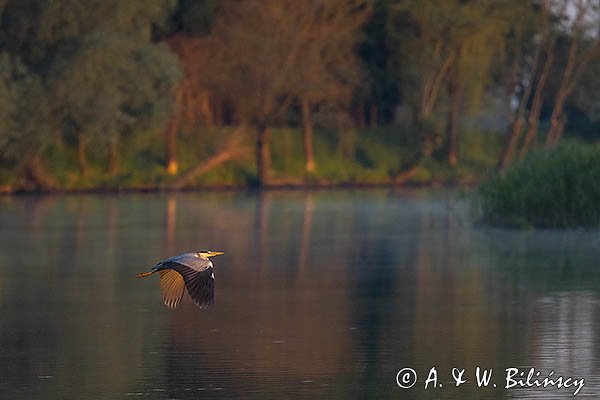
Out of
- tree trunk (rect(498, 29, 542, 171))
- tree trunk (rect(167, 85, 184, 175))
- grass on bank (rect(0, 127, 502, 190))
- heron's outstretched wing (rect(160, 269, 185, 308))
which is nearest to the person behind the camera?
heron's outstretched wing (rect(160, 269, 185, 308))

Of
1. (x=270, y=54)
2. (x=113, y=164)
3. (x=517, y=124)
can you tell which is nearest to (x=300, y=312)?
(x=113, y=164)

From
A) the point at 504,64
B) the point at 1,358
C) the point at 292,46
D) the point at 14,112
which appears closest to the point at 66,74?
the point at 14,112

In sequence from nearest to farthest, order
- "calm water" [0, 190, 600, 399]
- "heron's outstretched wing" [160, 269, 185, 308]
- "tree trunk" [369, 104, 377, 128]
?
"calm water" [0, 190, 600, 399] < "heron's outstretched wing" [160, 269, 185, 308] < "tree trunk" [369, 104, 377, 128]

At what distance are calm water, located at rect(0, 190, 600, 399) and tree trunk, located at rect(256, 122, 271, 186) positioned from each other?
85.1ft

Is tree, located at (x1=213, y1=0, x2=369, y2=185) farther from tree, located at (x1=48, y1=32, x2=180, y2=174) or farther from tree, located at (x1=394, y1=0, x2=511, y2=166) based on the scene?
tree, located at (x1=48, y1=32, x2=180, y2=174)

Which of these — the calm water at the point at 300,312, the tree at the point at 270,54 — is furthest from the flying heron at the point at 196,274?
the tree at the point at 270,54

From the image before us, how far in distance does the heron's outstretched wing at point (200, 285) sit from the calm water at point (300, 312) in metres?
0.86

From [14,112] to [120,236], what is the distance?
19374 millimetres

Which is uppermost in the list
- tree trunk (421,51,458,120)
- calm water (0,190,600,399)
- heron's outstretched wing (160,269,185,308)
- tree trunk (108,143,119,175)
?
tree trunk (421,51,458,120)

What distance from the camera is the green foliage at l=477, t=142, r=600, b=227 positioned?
32.3m

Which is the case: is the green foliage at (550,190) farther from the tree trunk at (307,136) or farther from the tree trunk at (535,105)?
the tree trunk at (535,105)

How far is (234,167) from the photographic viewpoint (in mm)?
64812

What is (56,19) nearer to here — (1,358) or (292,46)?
(292,46)

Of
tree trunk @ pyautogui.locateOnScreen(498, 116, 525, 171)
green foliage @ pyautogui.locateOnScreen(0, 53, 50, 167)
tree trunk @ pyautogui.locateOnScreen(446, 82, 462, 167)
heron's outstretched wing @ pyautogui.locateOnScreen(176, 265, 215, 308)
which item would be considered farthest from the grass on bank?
heron's outstretched wing @ pyautogui.locateOnScreen(176, 265, 215, 308)
